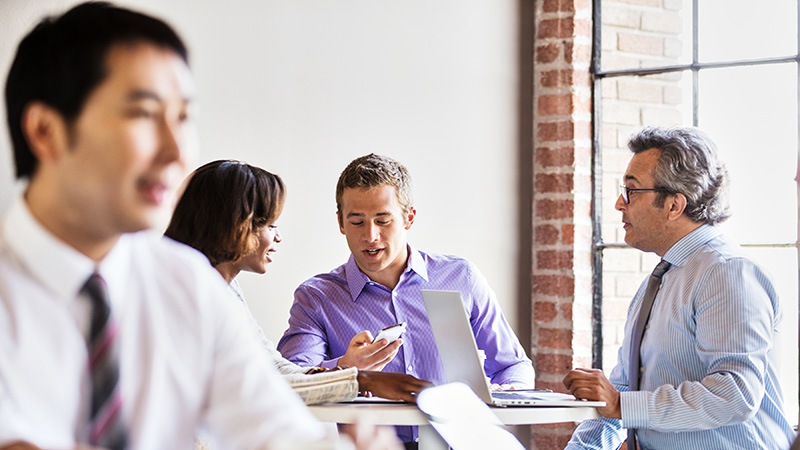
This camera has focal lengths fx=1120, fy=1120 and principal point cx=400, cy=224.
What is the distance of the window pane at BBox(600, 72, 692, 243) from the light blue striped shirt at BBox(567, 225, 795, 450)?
1.38 m

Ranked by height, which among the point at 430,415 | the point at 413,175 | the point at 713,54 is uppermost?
the point at 713,54

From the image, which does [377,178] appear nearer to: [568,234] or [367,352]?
[367,352]

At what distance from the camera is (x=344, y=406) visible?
280cm

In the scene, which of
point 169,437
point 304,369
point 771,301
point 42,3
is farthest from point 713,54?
point 169,437

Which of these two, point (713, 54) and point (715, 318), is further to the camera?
point (713, 54)

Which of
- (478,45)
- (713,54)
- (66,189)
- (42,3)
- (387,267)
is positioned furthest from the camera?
(478,45)

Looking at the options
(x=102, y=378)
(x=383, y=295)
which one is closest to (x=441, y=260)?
(x=383, y=295)

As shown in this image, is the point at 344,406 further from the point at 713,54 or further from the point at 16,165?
the point at 713,54

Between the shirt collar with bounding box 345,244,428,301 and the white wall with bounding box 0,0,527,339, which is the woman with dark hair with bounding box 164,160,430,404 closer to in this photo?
the shirt collar with bounding box 345,244,428,301

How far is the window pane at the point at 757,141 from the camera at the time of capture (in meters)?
4.24

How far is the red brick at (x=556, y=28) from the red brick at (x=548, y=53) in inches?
1.7

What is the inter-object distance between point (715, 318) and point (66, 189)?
7.53 feet

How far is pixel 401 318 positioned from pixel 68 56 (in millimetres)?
2638

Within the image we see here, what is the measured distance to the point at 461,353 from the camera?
3074 millimetres
